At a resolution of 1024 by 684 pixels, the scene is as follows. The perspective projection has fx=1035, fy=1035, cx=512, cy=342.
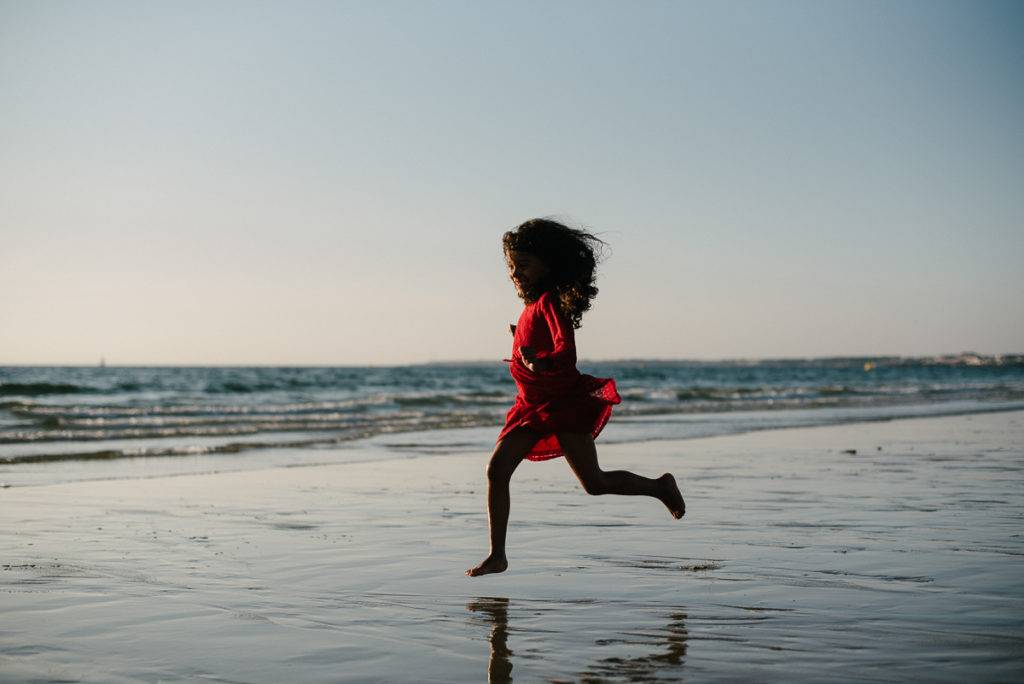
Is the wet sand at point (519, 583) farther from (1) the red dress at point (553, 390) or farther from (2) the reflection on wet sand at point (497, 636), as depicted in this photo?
(1) the red dress at point (553, 390)

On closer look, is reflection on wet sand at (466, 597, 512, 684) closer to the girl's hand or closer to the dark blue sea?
the girl's hand

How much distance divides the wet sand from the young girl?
0.41 m

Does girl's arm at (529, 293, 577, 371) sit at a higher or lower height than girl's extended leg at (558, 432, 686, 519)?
higher

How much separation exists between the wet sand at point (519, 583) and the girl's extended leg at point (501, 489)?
109mm

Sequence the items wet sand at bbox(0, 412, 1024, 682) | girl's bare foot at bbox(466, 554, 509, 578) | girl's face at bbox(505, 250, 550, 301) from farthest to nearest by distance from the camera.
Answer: girl's face at bbox(505, 250, 550, 301) → girl's bare foot at bbox(466, 554, 509, 578) → wet sand at bbox(0, 412, 1024, 682)

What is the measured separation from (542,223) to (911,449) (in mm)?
7832

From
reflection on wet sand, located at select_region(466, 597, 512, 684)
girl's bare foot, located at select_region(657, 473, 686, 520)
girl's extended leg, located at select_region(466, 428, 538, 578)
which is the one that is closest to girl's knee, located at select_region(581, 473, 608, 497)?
girl's extended leg, located at select_region(466, 428, 538, 578)

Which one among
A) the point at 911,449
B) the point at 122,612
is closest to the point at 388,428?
the point at 911,449

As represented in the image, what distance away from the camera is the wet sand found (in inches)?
136

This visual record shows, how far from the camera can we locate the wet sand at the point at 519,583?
3459mm

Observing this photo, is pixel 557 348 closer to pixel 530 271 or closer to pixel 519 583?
pixel 530 271

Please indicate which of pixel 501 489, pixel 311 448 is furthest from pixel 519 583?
pixel 311 448

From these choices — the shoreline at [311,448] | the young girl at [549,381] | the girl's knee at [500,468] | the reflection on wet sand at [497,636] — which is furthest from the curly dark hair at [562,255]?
the shoreline at [311,448]

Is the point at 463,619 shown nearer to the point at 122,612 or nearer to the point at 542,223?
the point at 122,612
